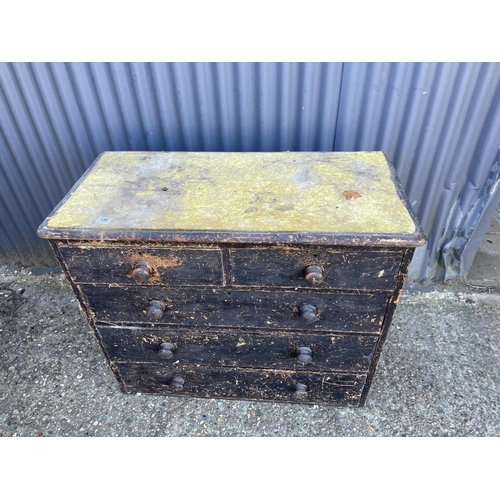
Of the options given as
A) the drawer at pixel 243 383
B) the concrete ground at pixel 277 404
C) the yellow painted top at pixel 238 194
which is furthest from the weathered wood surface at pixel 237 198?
the concrete ground at pixel 277 404

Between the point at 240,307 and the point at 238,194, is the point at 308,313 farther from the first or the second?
the point at 238,194

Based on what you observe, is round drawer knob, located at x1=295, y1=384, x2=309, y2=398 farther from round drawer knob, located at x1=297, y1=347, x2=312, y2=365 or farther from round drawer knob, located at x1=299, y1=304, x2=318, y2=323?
round drawer knob, located at x1=299, y1=304, x2=318, y2=323

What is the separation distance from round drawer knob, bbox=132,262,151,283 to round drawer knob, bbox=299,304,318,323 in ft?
2.26

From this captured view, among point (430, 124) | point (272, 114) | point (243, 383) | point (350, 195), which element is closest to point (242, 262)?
point (350, 195)

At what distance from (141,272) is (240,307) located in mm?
474

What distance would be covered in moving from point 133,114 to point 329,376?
6.11 feet

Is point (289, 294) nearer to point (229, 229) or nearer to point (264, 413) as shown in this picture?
point (229, 229)

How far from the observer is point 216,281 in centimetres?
168

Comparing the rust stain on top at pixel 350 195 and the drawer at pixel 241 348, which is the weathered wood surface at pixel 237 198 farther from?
the drawer at pixel 241 348

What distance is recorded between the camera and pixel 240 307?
178cm

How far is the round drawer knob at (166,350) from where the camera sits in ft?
6.49

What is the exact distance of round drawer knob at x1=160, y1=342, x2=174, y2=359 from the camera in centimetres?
198

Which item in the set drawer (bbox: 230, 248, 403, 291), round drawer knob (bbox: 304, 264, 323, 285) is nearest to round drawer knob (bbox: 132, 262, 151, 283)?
drawer (bbox: 230, 248, 403, 291)

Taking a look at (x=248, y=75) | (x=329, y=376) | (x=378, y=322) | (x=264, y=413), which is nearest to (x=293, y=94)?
(x=248, y=75)
